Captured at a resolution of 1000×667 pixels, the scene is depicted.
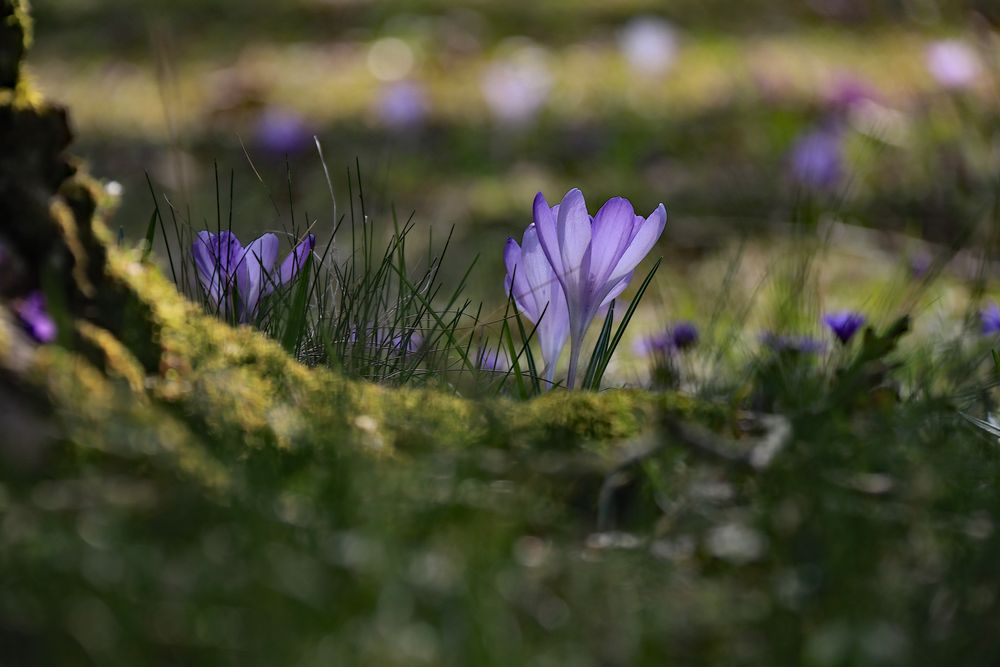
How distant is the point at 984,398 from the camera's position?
4.30 ft

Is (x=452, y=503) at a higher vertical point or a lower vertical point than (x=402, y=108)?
lower

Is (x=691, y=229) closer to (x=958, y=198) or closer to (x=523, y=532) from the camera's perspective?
(x=958, y=198)

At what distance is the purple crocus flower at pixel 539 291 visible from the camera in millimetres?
1338

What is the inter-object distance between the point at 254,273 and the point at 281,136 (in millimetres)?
3461

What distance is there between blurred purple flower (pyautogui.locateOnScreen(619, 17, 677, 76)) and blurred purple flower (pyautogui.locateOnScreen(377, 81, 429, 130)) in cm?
129

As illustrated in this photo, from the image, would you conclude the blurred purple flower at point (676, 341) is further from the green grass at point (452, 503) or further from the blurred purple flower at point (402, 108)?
the blurred purple flower at point (402, 108)

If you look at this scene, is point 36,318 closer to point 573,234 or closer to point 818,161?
point 573,234

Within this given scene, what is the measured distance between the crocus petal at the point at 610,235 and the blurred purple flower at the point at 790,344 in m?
0.34

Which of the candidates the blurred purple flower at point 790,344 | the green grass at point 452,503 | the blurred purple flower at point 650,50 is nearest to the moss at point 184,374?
the green grass at point 452,503

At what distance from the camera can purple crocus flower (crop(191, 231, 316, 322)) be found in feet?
4.50

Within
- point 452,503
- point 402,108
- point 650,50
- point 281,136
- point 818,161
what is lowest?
point 452,503

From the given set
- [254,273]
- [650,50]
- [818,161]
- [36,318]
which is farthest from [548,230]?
[650,50]

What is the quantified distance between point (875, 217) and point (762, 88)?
4.68ft

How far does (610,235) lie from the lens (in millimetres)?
1248
